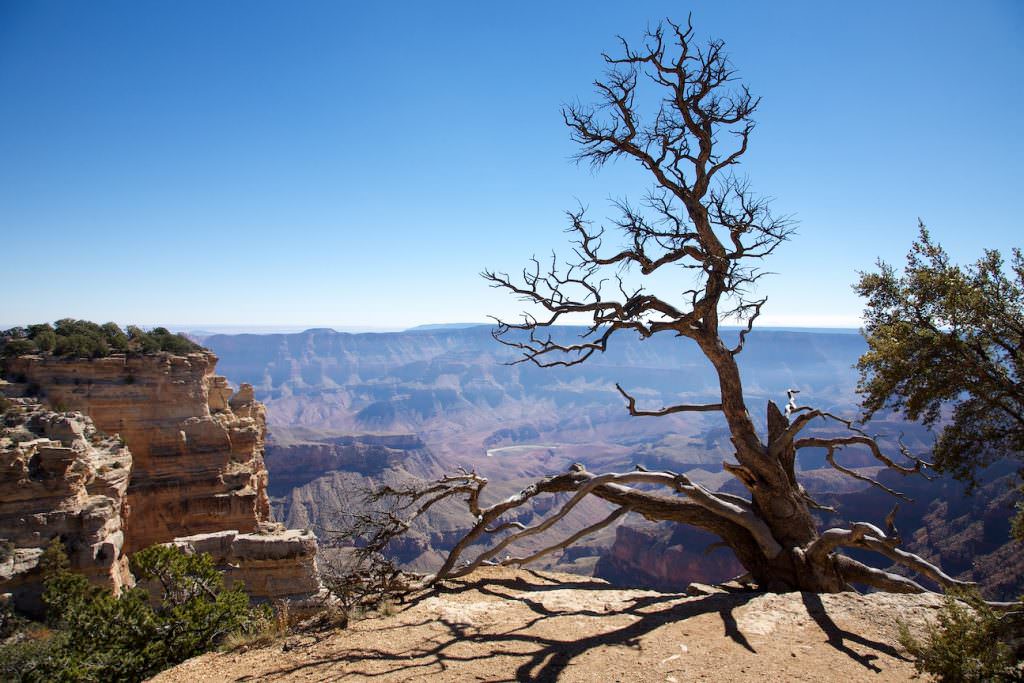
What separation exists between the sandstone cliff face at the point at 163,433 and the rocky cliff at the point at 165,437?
39mm

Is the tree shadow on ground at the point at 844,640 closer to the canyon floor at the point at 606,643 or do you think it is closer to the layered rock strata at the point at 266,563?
the canyon floor at the point at 606,643

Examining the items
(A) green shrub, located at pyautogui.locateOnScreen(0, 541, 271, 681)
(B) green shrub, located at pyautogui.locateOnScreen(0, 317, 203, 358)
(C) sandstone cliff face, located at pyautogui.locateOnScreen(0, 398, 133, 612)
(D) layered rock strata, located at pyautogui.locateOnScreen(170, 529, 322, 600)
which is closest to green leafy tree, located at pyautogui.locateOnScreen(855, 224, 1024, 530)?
(A) green shrub, located at pyautogui.locateOnScreen(0, 541, 271, 681)

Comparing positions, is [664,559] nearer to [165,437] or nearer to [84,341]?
[165,437]

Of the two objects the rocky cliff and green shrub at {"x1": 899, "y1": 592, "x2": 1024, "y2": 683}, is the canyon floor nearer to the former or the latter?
green shrub at {"x1": 899, "y1": 592, "x2": 1024, "y2": 683}

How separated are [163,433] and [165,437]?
209mm

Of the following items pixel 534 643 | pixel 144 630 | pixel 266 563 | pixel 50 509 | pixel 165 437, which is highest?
pixel 534 643

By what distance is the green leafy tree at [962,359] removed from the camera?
22.0ft

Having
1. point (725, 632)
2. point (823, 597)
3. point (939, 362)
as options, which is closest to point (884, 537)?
point (823, 597)

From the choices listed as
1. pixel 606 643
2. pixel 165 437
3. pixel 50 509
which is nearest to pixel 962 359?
pixel 606 643

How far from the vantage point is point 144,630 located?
8.41 m

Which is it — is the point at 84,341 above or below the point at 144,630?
above

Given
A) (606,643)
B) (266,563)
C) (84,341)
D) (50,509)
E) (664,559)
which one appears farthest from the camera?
(664,559)

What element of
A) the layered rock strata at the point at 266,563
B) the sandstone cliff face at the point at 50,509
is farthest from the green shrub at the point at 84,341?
the layered rock strata at the point at 266,563

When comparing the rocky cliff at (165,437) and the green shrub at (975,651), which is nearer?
the green shrub at (975,651)
